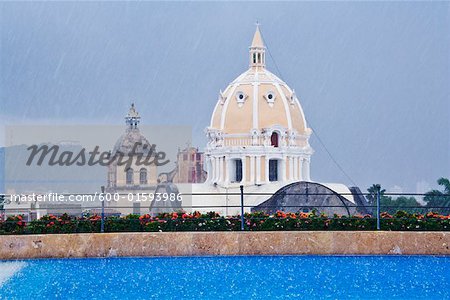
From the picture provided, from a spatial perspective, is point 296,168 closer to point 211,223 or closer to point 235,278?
point 211,223

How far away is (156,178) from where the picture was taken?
10150 cm

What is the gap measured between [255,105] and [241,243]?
44666 millimetres

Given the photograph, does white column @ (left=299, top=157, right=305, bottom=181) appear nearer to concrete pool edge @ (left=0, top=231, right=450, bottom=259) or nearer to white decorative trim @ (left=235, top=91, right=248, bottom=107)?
white decorative trim @ (left=235, top=91, right=248, bottom=107)

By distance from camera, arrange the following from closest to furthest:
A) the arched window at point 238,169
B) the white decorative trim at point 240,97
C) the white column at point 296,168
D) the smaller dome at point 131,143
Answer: the white decorative trim at point 240,97 → the arched window at point 238,169 → the white column at point 296,168 → the smaller dome at point 131,143

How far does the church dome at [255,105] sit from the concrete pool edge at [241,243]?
44275mm

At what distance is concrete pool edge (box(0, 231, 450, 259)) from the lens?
14484 mm

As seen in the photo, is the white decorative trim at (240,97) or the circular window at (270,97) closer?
the white decorative trim at (240,97)

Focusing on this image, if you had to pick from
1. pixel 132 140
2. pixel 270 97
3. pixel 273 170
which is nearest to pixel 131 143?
pixel 132 140

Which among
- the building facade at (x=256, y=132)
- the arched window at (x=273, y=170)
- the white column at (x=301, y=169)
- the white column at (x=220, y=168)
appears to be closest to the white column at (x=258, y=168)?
the building facade at (x=256, y=132)

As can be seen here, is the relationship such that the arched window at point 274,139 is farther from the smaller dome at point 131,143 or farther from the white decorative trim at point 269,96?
the smaller dome at point 131,143

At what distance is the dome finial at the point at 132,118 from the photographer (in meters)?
103

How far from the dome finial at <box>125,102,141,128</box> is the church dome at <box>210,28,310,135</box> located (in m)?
43.7

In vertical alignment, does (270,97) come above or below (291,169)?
above

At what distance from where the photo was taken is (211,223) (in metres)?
15.3
